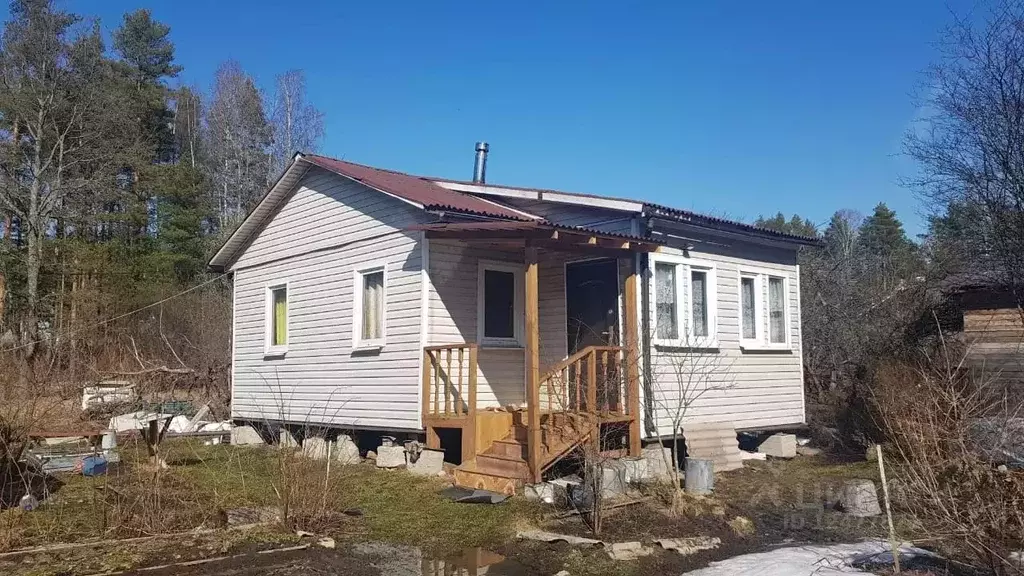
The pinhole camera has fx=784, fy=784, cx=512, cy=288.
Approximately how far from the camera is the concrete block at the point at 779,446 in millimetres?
13633

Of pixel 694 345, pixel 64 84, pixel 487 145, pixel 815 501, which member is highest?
pixel 64 84

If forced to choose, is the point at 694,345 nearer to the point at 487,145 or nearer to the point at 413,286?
the point at 413,286

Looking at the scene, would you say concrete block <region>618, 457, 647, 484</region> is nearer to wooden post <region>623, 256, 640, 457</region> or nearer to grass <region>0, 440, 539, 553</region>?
wooden post <region>623, 256, 640, 457</region>

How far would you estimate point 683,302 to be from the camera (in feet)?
39.9

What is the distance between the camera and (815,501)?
1039 centimetres

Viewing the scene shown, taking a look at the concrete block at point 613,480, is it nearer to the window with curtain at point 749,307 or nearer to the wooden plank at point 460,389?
the wooden plank at point 460,389

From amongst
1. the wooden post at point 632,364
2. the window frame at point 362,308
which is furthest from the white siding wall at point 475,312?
the wooden post at point 632,364

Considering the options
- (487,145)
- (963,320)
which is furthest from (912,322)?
(487,145)

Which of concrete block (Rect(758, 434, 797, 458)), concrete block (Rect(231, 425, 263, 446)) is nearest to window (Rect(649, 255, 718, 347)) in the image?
concrete block (Rect(758, 434, 797, 458))

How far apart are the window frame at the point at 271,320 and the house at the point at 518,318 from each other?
0.09 metres

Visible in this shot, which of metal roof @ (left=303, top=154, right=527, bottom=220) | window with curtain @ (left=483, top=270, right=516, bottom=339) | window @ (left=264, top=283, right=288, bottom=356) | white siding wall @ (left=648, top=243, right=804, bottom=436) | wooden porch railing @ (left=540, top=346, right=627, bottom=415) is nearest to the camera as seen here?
wooden porch railing @ (left=540, top=346, right=627, bottom=415)

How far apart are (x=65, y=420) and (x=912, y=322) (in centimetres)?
1613

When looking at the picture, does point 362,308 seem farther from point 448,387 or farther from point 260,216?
point 260,216

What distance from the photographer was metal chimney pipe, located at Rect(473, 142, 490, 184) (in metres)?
16.4
